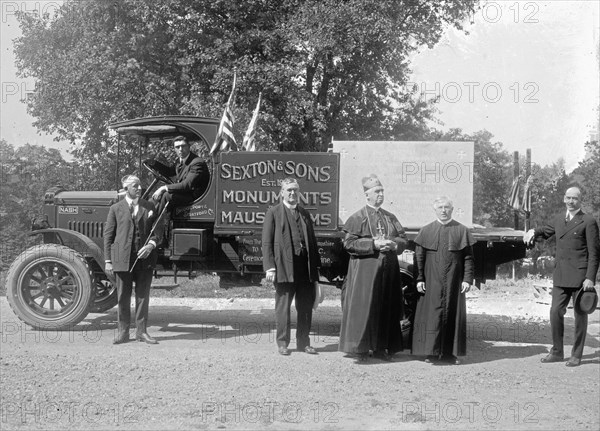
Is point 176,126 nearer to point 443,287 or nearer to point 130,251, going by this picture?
point 130,251

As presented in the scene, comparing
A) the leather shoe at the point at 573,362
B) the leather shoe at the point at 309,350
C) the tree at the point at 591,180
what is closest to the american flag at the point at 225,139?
the leather shoe at the point at 309,350

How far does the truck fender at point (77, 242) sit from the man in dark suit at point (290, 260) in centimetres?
237

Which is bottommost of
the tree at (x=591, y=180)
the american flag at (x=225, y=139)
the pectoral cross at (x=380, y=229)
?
the pectoral cross at (x=380, y=229)

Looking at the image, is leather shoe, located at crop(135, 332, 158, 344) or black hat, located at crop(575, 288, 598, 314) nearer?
black hat, located at crop(575, 288, 598, 314)

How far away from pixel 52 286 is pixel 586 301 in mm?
6033

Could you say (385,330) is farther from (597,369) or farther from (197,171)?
(197,171)

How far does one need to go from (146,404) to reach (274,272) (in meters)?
2.39

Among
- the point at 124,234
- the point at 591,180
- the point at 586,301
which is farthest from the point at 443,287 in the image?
the point at 591,180

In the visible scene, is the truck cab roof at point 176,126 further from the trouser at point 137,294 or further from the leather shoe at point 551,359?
the leather shoe at point 551,359

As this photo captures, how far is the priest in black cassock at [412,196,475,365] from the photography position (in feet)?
24.6

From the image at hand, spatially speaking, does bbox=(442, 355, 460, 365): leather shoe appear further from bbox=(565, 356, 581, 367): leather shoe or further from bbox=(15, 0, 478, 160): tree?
bbox=(15, 0, 478, 160): tree

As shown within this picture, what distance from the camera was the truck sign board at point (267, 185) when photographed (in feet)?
27.1

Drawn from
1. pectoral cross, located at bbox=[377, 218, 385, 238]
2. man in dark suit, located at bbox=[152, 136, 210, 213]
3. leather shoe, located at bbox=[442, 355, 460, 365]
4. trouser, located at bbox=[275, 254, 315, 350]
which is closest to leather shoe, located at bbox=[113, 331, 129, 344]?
man in dark suit, located at bbox=[152, 136, 210, 213]

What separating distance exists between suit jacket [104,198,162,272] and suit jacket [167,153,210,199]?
0.42m
